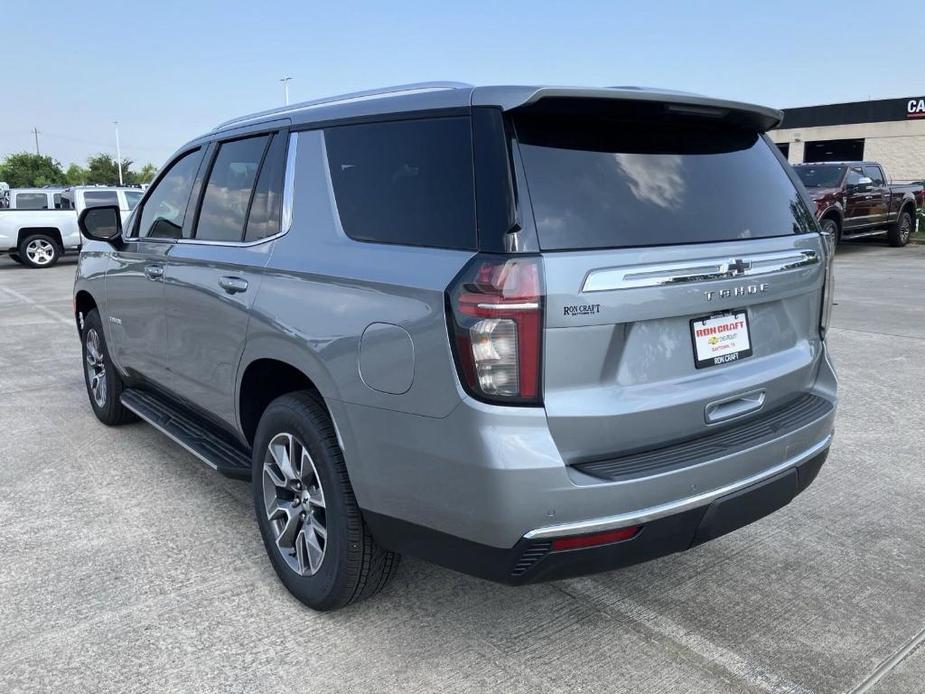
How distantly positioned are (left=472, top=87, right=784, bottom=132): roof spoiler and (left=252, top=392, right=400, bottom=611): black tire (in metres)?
1.25

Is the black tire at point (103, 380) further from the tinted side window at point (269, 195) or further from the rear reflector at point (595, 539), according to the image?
the rear reflector at point (595, 539)

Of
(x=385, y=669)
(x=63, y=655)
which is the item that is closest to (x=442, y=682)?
(x=385, y=669)

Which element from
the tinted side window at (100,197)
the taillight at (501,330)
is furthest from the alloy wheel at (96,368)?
the tinted side window at (100,197)

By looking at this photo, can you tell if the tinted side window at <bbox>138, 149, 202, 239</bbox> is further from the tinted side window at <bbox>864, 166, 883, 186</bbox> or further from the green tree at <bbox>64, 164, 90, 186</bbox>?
the green tree at <bbox>64, 164, 90, 186</bbox>

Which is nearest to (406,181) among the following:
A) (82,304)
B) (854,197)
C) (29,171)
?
(82,304)

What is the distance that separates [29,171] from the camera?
274 ft

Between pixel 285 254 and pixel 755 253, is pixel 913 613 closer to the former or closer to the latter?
pixel 755 253

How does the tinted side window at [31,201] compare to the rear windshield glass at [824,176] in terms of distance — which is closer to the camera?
the rear windshield glass at [824,176]

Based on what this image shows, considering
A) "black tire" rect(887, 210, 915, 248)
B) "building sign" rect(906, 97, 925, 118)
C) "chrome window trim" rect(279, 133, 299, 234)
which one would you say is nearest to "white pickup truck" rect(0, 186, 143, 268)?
"chrome window trim" rect(279, 133, 299, 234)

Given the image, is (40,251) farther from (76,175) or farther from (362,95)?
(76,175)

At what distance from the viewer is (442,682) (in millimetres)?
2646

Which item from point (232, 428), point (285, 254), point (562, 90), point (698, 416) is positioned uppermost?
point (562, 90)

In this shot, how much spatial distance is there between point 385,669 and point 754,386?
1567mm

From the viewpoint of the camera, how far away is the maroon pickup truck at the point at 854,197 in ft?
53.2
